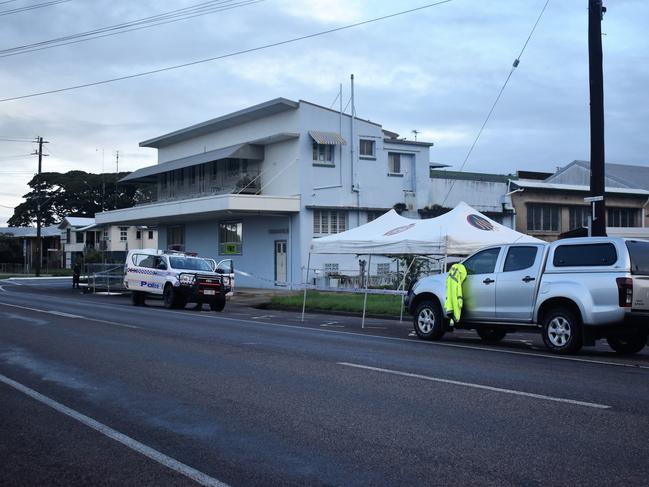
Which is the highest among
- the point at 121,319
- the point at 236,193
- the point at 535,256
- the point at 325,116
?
the point at 325,116

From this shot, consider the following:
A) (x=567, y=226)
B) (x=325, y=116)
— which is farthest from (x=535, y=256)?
(x=567, y=226)

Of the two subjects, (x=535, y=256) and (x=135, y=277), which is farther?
(x=135, y=277)

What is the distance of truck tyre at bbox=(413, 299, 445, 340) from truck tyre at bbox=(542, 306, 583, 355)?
236cm

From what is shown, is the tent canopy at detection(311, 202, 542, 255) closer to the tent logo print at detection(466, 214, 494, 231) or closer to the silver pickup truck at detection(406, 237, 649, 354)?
the tent logo print at detection(466, 214, 494, 231)

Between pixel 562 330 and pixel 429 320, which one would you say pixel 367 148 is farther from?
pixel 562 330

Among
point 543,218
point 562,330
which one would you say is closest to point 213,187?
point 543,218

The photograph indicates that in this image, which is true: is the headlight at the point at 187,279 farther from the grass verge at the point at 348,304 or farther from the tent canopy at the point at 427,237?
the tent canopy at the point at 427,237

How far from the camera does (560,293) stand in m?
12.8

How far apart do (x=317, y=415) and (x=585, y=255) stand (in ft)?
23.2

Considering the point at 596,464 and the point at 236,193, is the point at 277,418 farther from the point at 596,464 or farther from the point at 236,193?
the point at 236,193

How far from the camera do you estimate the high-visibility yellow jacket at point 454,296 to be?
14281mm

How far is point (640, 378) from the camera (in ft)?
32.9

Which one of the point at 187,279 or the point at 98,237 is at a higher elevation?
the point at 98,237

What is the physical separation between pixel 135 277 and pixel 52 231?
71.1m
